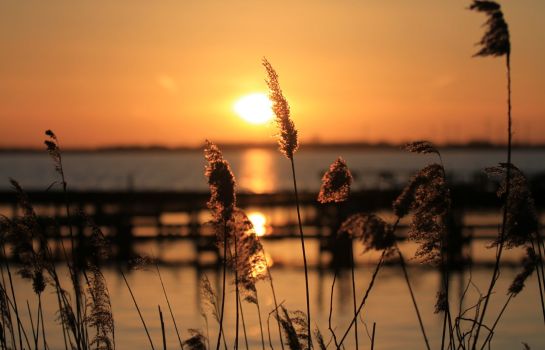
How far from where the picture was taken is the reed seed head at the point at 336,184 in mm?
4824

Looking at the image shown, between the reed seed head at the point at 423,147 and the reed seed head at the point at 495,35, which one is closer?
the reed seed head at the point at 495,35

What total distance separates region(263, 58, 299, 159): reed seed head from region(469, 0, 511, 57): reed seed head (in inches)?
41.5

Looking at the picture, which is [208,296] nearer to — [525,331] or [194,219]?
[525,331]

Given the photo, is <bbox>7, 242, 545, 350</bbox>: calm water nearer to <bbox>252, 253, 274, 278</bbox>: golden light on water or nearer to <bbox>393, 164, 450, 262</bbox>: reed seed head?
<bbox>252, 253, 274, 278</bbox>: golden light on water

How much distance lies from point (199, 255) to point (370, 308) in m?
5.66

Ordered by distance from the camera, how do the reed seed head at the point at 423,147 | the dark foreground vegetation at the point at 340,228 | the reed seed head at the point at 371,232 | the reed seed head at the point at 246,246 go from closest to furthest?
the reed seed head at the point at 371,232 → the dark foreground vegetation at the point at 340,228 → the reed seed head at the point at 423,147 → the reed seed head at the point at 246,246

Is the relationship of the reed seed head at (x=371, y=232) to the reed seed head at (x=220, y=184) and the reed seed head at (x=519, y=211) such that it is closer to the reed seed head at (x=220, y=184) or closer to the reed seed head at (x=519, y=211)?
the reed seed head at (x=220, y=184)

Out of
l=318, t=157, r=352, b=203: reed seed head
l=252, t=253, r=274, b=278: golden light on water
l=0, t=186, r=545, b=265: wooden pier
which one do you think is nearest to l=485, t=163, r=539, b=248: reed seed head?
l=318, t=157, r=352, b=203: reed seed head

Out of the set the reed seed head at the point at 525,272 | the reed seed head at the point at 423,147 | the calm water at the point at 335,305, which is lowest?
the calm water at the point at 335,305

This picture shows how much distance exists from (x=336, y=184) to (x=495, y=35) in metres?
1.16

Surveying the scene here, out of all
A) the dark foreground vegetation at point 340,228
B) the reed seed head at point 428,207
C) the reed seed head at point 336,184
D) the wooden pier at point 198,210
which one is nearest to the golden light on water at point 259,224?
the wooden pier at point 198,210

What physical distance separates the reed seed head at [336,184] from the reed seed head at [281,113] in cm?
23

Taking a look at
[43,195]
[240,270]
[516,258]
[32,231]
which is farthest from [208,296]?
[43,195]

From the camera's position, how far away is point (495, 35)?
4.11m
